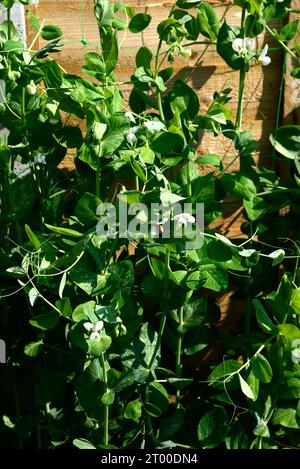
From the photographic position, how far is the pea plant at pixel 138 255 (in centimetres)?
188

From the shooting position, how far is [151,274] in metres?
2.05

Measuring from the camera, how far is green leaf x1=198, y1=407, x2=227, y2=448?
6.72 ft

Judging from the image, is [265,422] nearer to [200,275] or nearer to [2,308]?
[200,275]

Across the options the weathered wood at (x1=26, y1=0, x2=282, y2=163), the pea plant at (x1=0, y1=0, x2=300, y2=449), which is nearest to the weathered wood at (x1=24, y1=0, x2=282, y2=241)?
the weathered wood at (x1=26, y1=0, x2=282, y2=163)

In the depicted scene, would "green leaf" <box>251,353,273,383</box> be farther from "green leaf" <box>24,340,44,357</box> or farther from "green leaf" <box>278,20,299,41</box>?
"green leaf" <box>278,20,299,41</box>

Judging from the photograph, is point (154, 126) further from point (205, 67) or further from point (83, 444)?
point (83, 444)

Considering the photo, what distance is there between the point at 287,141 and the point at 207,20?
1.33 feet

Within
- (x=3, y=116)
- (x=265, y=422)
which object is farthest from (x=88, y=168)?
(x=265, y=422)

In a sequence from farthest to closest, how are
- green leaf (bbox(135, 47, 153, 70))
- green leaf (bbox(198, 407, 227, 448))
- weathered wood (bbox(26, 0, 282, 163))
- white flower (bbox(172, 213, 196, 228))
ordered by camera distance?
weathered wood (bbox(26, 0, 282, 163)), green leaf (bbox(135, 47, 153, 70)), green leaf (bbox(198, 407, 227, 448)), white flower (bbox(172, 213, 196, 228))

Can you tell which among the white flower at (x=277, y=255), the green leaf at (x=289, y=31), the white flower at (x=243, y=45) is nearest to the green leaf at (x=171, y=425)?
the white flower at (x=277, y=255)

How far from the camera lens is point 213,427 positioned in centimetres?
205

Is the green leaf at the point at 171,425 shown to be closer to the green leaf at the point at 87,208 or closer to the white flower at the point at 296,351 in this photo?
the white flower at the point at 296,351

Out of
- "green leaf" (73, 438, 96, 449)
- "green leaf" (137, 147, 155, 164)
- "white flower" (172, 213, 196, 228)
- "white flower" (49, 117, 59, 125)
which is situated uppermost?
"green leaf" (137, 147, 155, 164)
